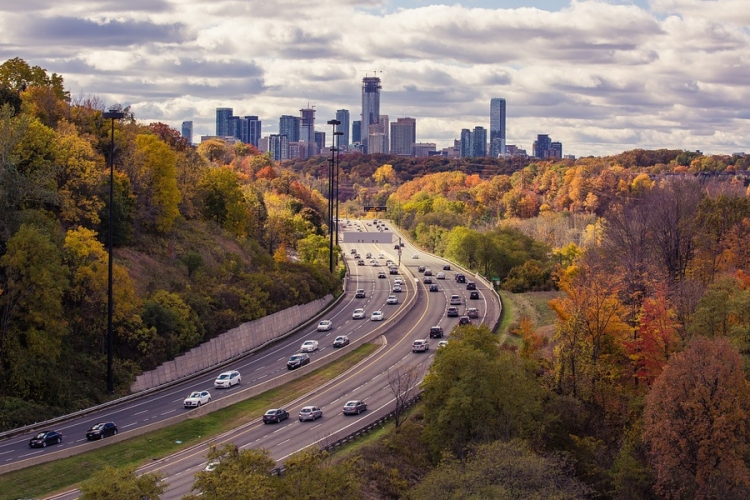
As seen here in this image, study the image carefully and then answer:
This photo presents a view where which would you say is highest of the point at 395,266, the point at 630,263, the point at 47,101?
the point at 47,101

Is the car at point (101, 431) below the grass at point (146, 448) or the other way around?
the other way around

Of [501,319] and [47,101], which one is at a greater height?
[47,101]

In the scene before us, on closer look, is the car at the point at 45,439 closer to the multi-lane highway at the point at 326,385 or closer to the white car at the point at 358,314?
the multi-lane highway at the point at 326,385

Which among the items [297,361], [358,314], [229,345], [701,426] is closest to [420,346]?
[297,361]

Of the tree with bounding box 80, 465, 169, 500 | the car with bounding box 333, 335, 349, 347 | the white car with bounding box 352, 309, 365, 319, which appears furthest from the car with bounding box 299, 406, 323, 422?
the white car with bounding box 352, 309, 365, 319

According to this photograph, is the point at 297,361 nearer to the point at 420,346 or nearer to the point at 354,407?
the point at 420,346

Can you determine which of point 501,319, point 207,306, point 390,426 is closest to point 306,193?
point 501,319

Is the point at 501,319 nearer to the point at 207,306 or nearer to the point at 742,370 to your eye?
the point at 207,306

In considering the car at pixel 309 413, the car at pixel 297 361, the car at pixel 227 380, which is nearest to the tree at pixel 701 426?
the car at pixel 309 413
